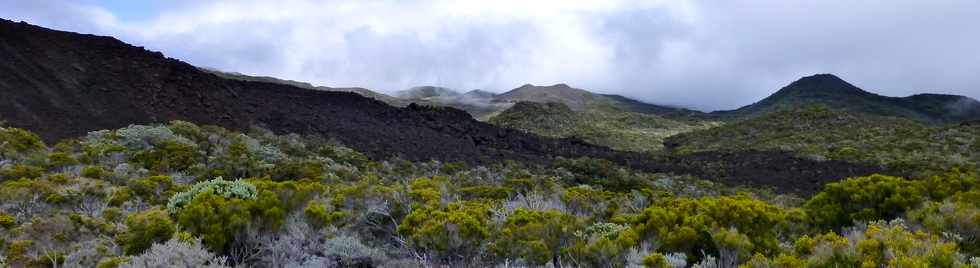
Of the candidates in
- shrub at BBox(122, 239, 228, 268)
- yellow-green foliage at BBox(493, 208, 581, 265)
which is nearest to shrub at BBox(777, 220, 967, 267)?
yellow-green foliage at BBox(493, 208, 581, 265)

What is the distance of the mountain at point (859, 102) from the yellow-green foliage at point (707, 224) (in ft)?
252

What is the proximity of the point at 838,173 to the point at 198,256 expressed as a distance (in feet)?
76.2

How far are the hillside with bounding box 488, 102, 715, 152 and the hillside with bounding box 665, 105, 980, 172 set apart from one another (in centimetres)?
290

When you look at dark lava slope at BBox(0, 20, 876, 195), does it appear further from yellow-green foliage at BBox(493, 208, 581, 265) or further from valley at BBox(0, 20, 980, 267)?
yellow-green foliage at BBox(493, 208, 581, 265)

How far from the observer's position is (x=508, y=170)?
1855 centimetres

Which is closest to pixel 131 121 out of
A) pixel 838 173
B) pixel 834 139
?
pixel 838 173

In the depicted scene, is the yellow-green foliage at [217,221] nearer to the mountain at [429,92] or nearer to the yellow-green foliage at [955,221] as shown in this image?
the yellow-green foliage at [955,221]

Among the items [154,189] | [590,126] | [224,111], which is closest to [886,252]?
[154,189]

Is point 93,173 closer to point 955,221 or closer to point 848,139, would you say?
point 955,221

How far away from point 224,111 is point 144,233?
1477 cm

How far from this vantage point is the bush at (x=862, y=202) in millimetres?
7859

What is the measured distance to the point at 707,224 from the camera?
648 cm

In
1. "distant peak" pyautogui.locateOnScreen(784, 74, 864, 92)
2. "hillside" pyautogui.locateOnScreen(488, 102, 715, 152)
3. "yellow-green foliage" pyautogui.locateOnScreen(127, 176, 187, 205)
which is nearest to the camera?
"yellow-green foliage" pyautogui.locateOnScreen(127, 176, 187, 205)

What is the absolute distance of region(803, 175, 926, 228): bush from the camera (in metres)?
7.86
